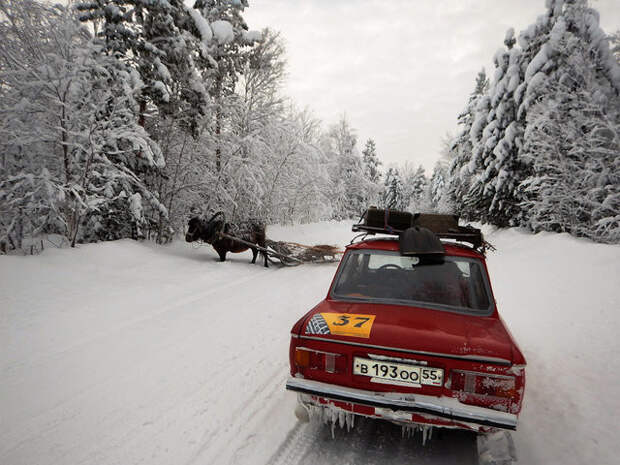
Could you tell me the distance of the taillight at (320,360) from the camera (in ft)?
8.83

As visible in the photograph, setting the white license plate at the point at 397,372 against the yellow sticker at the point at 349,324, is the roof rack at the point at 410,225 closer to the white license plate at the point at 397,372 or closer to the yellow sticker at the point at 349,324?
the yellow sticker at the point at 349,324

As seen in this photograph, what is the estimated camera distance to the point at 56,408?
3.35m

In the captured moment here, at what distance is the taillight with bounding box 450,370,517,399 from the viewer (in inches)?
93.0

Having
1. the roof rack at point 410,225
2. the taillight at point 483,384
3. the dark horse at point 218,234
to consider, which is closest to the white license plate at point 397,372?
the taillight at point 483,384

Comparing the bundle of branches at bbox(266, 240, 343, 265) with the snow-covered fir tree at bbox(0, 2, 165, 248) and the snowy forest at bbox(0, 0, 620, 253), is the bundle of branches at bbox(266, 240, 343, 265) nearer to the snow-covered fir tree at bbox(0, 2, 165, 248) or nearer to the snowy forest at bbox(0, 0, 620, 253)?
the snowy forest at bbox(0, 0, 620, 253)

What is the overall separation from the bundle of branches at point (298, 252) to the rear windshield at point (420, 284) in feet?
30.9

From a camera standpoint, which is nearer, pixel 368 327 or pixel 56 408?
pixel 368 327

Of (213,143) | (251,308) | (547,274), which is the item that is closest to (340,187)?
(213,143)

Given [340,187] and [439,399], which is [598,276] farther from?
[340,187]

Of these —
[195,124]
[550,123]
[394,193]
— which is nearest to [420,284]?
[195,124]

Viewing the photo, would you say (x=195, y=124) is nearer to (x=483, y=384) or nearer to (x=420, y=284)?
(x=420, y=284)

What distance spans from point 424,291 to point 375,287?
49cm

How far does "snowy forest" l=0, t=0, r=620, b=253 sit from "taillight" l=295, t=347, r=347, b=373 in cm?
811

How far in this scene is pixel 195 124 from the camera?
1273 centimetres
